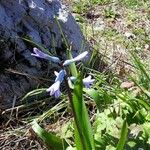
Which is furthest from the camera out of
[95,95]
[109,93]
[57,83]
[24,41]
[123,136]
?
[24,41]

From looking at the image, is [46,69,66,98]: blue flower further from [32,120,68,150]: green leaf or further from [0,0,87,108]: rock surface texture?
[0,0,87,108]: rock surface texture

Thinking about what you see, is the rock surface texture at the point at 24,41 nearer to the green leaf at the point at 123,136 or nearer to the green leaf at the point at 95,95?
the green leaf at the point at 95,95

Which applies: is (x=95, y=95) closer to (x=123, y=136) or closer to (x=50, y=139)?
(x=50, y=139)

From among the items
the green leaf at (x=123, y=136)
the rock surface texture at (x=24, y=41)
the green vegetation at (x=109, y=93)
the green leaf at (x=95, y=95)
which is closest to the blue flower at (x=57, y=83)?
the green vegetation at (x=109, y=93)

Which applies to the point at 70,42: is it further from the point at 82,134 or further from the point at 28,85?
the point at 82,134

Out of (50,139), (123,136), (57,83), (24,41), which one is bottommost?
(50,139)

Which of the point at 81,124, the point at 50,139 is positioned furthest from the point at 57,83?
the point at 50,139
